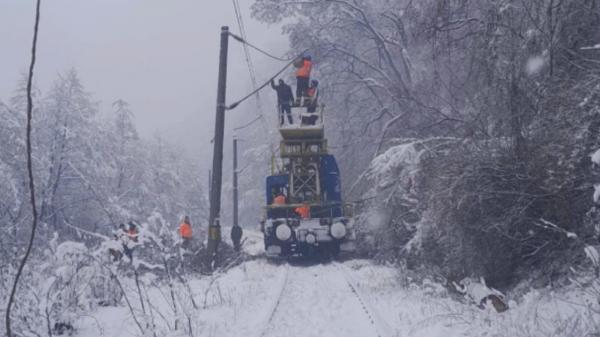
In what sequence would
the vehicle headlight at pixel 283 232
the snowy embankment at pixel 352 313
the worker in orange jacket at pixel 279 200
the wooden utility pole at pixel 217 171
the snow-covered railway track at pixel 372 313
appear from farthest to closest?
the worker in orange jacket at pixel 279 200 < the vehicle headlight at pixel 283 232 < the wooden utility pole at pixel 217 171 < the snow-covered railway track at pixel 372 313 < the snowy embankment at pixel 352 313

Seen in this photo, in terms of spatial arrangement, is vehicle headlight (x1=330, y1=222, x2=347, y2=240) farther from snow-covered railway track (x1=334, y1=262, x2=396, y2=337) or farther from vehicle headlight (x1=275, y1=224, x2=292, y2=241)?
snow-covered railway track (x1=334, y1=262, x2=396, y2=337)

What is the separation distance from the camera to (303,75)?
13.0 m

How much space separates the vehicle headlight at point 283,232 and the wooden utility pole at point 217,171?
1710mm

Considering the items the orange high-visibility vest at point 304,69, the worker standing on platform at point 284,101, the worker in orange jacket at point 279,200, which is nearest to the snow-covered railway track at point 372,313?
the worker in orange jacket at point 279,200

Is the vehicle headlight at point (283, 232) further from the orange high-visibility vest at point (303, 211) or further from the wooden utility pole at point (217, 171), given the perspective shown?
the wooden utility pole at point (217, 171)

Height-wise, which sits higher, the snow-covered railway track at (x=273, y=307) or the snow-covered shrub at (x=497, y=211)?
the snow-covered shrub at (x=497, y=211)

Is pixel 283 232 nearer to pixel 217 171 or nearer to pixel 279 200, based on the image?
pixel 279 200

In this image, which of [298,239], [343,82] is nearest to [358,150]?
[343,82]

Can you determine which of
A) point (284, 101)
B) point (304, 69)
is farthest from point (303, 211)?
point (304, 69)

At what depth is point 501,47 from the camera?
6.41 meters

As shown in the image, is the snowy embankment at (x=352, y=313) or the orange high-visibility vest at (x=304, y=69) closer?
the snowy embankment at (x=352, y=313)

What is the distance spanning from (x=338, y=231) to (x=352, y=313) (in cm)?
624

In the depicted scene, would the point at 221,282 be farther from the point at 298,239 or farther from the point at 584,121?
the point at 584,121

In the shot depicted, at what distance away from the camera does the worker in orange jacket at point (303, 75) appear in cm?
1291
